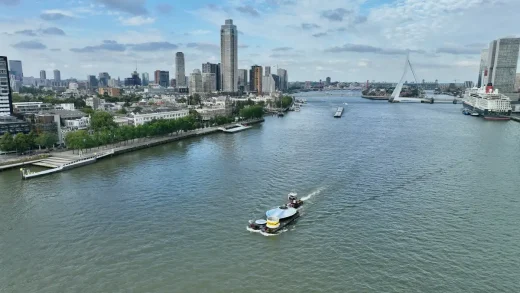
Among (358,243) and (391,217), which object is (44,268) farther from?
(391,217)

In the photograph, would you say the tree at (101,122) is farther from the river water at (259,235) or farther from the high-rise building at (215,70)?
the high-rise building at (215,70)

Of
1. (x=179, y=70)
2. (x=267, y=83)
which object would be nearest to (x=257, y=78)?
(x=267, y=83)

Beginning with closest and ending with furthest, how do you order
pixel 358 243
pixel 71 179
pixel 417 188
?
pixel 358 243, pixel 417 188, pixel 71 179

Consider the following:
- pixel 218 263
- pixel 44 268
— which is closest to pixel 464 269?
pixel 218 263

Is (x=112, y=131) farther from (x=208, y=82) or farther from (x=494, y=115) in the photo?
(x=208, y=82)

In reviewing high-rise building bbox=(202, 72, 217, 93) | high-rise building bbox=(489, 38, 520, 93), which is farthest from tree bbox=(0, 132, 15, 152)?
high-rise building bbox=(202, 72, 217, 93)

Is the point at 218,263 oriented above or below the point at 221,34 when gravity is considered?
below

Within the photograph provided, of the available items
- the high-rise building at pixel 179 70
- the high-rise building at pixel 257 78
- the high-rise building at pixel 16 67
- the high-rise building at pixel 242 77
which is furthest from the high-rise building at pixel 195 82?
the high-rise building at pixel 16 67
